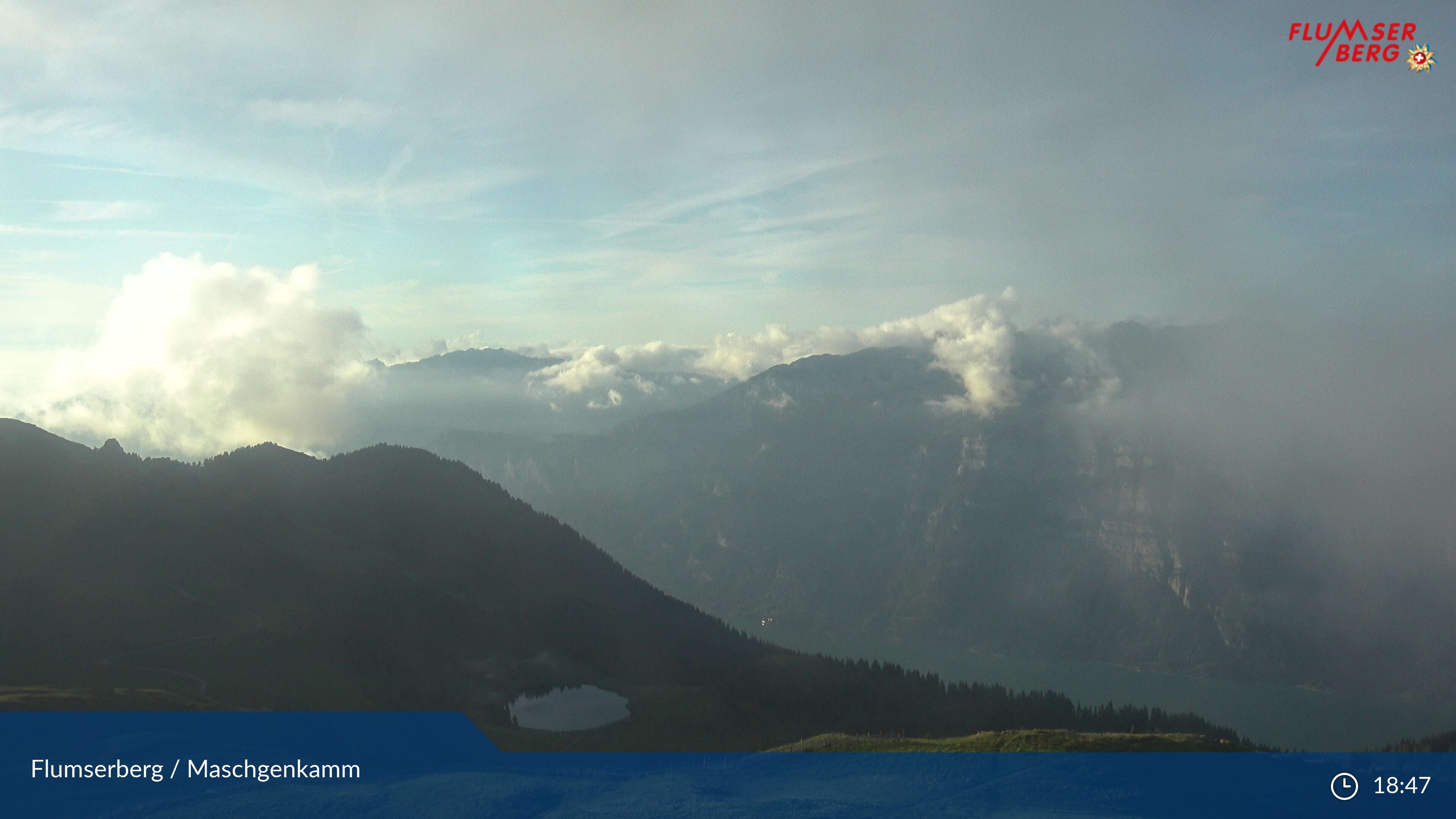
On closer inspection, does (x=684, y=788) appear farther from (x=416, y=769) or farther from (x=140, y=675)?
(x=140, y=675)

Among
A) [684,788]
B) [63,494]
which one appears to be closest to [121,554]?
[63,494]
